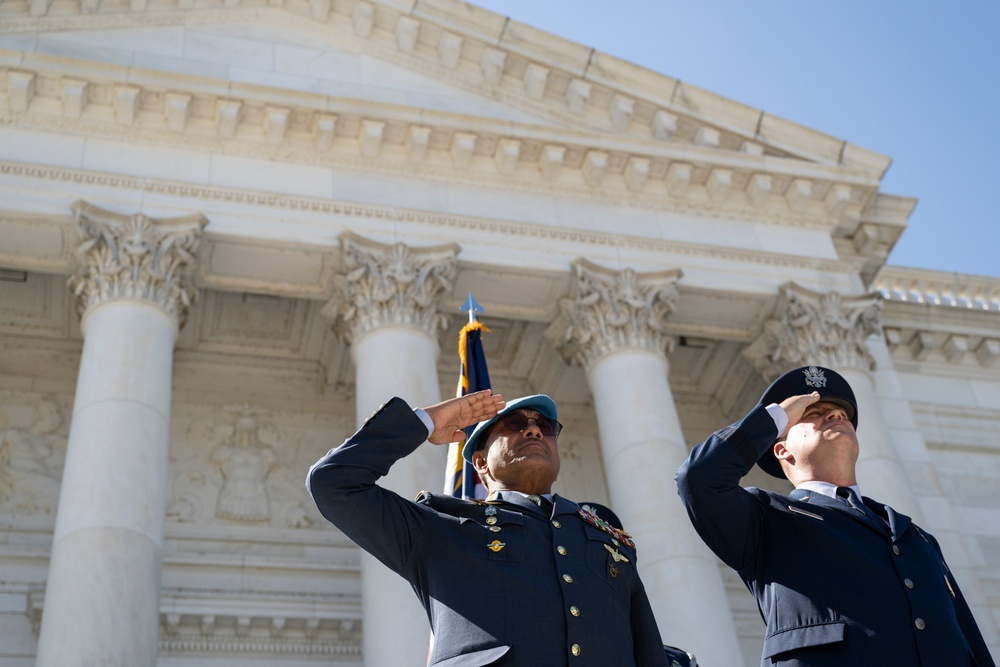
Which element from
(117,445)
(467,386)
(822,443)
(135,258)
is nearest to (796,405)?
(822,443)

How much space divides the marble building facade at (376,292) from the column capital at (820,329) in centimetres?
4

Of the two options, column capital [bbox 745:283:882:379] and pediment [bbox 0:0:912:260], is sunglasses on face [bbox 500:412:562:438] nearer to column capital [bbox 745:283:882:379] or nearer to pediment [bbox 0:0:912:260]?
pediment [bbox 0:0:912:260]

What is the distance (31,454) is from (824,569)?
13991 mm

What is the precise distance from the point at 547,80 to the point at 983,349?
8.61 m

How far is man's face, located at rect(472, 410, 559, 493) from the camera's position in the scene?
5176 mm

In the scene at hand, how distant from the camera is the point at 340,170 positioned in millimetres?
16484

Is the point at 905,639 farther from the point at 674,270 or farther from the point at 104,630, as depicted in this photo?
the point at 674,270

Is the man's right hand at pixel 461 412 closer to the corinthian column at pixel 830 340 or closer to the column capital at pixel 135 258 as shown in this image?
the column capital at pixel 135 258

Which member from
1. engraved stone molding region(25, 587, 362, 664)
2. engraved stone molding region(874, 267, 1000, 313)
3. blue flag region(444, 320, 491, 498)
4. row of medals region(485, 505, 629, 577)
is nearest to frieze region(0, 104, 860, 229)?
engraved stone molding region(874, 267, 1000, 313)

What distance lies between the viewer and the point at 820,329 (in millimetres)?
16766

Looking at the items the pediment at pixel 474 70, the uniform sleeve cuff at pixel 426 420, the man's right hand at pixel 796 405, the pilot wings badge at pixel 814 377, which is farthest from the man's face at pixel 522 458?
the pediment at pixel 474 70

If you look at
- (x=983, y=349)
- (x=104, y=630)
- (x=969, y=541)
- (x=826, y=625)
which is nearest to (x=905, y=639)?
(x=826, y=625)

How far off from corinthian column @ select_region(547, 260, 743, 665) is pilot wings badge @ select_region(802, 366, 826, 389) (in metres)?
7.89

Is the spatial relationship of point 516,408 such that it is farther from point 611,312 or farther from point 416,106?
point 416,106
